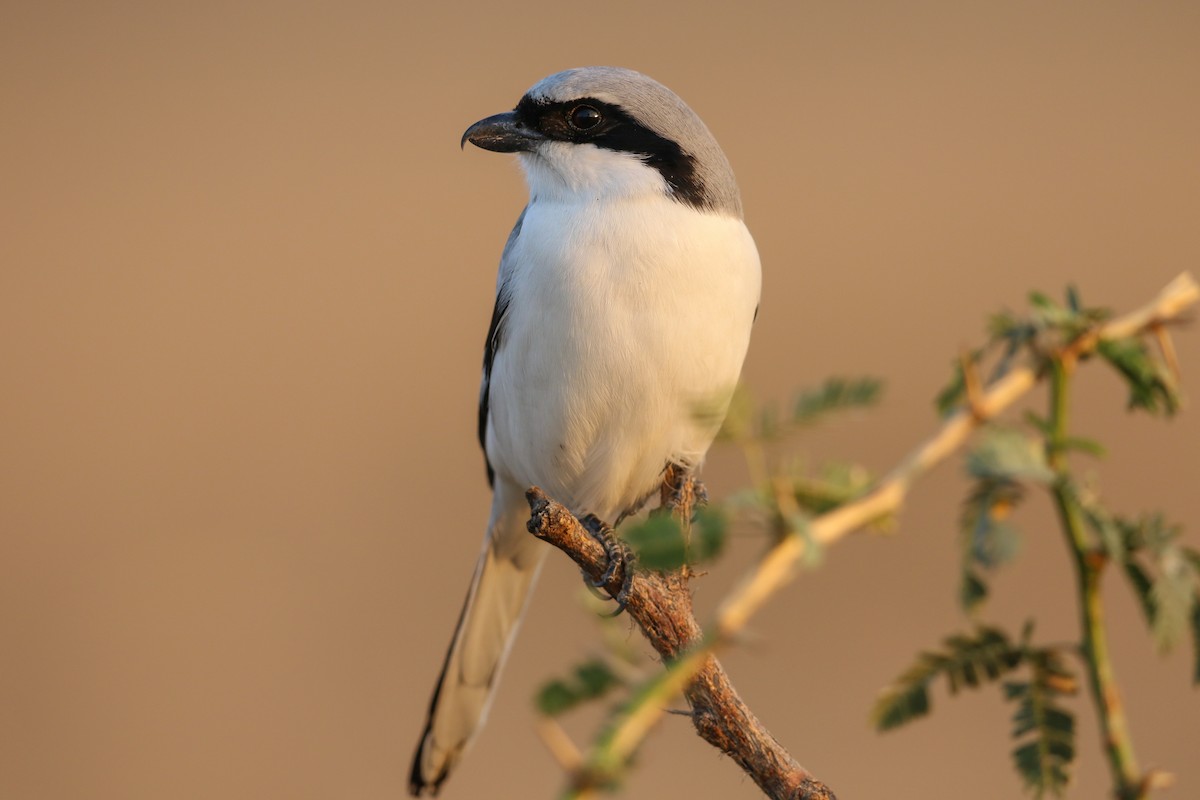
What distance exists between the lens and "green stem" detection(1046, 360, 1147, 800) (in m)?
0.55

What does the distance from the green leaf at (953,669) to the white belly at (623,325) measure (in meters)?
2.21

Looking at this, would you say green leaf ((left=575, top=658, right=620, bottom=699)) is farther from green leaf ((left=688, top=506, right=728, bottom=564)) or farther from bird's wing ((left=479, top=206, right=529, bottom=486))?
bird's wing ((left=479, top=206, right=529, bottom=486))

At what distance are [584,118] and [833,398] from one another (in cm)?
277

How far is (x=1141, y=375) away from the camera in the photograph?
0.63 metres

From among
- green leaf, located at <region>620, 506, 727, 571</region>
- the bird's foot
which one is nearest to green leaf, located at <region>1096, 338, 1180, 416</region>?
green leaf, located at <region>620, 506, 727, 571</region>

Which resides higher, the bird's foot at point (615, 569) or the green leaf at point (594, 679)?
the green leaf at point (594, 679)

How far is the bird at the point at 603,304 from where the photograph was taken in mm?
3004

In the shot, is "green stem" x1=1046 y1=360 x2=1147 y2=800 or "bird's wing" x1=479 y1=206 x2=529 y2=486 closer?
"green stem" x1=1046 y1=360 x2=1147 y2=800

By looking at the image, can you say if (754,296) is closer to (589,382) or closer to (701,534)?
(589,382)

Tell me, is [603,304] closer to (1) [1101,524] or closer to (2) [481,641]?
(2) [481,641]

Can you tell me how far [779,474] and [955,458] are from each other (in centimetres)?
9

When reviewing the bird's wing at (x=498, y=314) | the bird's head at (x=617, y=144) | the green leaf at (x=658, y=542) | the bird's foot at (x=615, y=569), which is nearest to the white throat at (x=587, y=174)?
the bird's head at (x=617, y=144)

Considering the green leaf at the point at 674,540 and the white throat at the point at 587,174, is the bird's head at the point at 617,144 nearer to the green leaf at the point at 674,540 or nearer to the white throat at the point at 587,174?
the white throat at the point at 587,174

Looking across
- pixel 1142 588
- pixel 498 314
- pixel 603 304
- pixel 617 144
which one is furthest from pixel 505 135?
pixel 1142 588
